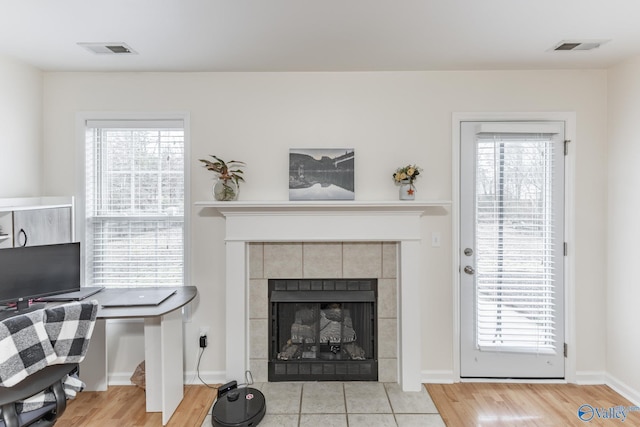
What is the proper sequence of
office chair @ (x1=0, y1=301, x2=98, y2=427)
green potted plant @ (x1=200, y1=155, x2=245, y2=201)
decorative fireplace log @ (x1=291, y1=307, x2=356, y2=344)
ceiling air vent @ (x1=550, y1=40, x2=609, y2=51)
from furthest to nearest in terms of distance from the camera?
decorative fireplace log @ (x1=291, y1=307, x2=356, y2=344) < green potted plant @ (x1=200, y1=155, x2=245, y2=201) < ceiling air vent @ (x1=550, y1=40, x2=609, y2=51) < office chair @ (x1=0, y1=301, x2=98, y2=427)

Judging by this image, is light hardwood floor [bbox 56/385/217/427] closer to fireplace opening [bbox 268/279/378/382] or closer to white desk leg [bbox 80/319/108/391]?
white desk leg [bbox 80/319/108/391]

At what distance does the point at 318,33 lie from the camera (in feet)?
7.48

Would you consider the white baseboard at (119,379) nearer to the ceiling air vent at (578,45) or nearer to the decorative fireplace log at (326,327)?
the decorative fireplace log at (326,327)

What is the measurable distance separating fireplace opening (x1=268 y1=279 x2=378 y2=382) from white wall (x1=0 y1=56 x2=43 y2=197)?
2044 millimetres

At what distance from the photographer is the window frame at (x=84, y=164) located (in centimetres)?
297

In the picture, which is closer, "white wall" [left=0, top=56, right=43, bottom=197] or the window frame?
"white wall" [left=0, top=56, right=43, bottom=197]

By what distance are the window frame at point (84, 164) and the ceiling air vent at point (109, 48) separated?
51 cm

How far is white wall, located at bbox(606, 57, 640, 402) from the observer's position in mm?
2709

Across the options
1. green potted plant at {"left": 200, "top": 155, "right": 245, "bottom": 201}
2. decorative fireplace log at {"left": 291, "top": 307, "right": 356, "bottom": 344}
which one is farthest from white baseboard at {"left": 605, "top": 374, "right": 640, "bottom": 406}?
green potted plant at {"left": 200, "top": 155, "right": 245, "bottom": 201}

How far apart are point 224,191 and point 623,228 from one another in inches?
121

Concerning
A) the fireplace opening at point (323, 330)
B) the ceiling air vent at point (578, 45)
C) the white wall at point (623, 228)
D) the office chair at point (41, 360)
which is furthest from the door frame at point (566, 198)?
the office chair at point (41, 360)

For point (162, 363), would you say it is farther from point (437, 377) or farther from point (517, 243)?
point (517, 243)

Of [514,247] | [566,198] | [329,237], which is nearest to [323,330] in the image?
[329,237]

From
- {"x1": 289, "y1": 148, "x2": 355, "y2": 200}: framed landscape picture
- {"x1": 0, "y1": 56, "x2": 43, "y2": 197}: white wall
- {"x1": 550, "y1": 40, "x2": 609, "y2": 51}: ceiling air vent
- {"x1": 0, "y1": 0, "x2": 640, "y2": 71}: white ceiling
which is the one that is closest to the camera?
{"x1": 0, "y1": 0, "x2": 640, "y2": 71}: white ceiling
